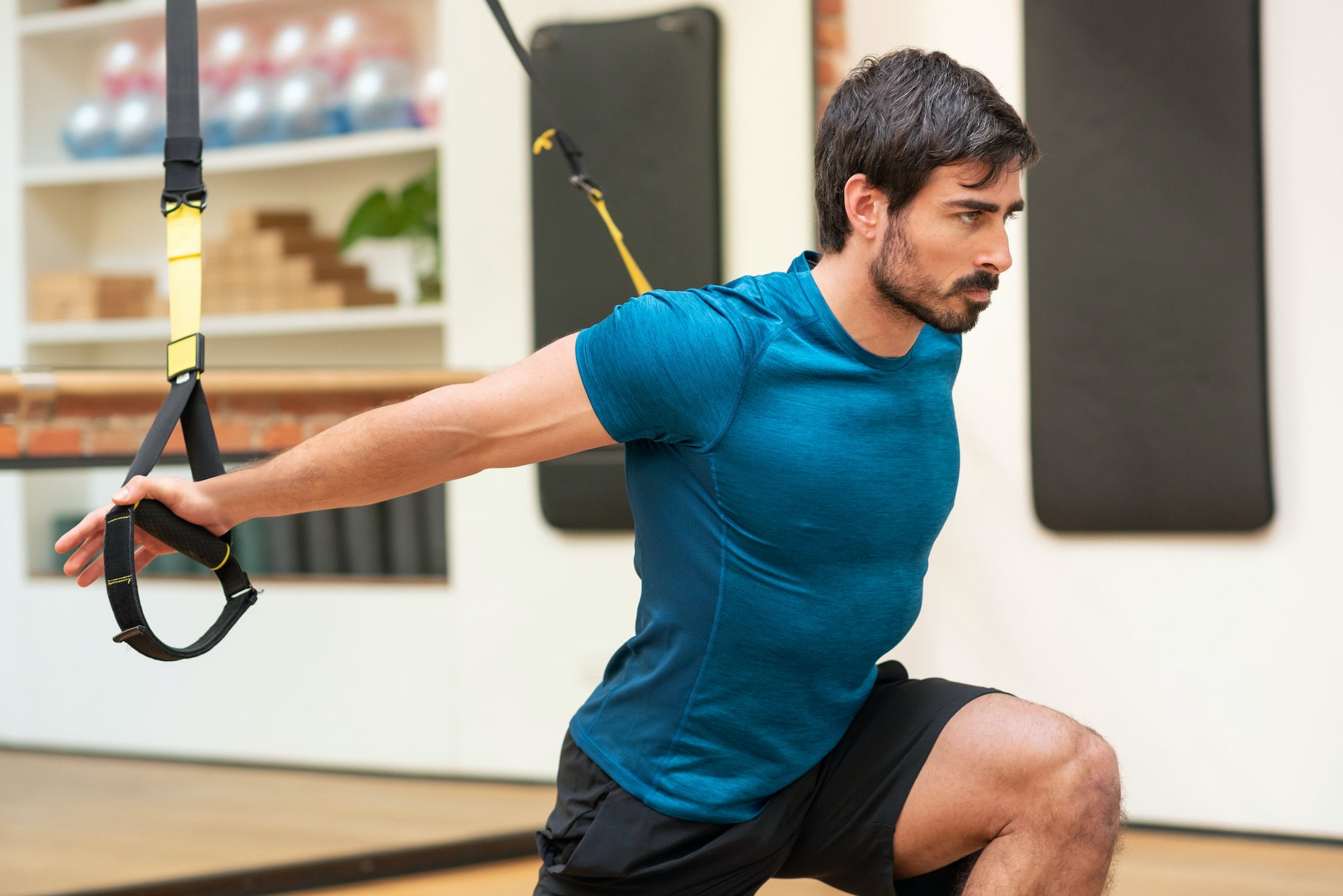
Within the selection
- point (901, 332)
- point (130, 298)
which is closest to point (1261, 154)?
point (901, 332)

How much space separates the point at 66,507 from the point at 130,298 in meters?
1.06

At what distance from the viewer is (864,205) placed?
1.53m

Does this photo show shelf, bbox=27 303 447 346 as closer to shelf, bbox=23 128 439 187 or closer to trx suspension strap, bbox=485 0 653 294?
shelf, bbox=23 128 439 187

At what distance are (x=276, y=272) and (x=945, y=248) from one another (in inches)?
117

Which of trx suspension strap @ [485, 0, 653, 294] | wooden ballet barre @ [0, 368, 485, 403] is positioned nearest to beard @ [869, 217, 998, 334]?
trx suspension strap @ [485, 0, 653, 294]

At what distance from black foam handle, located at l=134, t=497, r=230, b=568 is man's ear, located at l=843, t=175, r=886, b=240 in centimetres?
72

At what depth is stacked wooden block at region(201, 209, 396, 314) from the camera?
4.10m

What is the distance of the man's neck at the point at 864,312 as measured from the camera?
59.7 inches

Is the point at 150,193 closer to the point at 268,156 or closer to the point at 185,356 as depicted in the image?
the point at 268,156

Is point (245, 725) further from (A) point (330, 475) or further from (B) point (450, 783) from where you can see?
(A) point (330, 475)

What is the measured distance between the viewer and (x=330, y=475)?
1.43 metres

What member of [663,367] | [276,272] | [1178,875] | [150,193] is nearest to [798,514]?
[663,367]

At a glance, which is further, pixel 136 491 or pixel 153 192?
pixel 153 192

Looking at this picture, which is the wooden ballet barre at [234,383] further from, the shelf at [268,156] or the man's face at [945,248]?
the man's face at [945,248]
